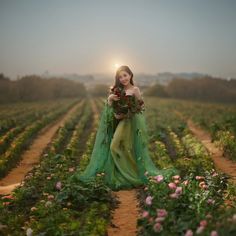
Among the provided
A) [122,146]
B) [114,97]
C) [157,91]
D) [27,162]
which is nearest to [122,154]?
A: [122,146]

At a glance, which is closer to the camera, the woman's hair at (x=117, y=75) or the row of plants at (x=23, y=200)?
the row of plants at (x=23, y=200)

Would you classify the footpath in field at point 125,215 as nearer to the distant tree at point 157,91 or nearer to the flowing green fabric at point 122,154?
the flowing green fabric at point 122,154

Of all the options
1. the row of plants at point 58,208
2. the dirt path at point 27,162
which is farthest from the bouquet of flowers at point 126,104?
the dirt path at point 27,162

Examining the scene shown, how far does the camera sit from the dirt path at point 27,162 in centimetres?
983

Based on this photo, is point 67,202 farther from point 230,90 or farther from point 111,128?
point 230,90

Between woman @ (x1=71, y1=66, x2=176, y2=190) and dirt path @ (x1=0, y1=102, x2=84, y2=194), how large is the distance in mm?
1951

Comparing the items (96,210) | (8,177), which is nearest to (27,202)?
(96,210)

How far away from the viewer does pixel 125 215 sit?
22.3ft

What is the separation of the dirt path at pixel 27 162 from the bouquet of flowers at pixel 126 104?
2656 millimetres

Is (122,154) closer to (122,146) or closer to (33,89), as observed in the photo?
(122,146)

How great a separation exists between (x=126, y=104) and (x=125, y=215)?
7.43 ft

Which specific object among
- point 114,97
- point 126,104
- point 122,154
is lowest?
point 122,154

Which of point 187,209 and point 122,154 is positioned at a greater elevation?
point 122,154

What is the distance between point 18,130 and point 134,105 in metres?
11.5
